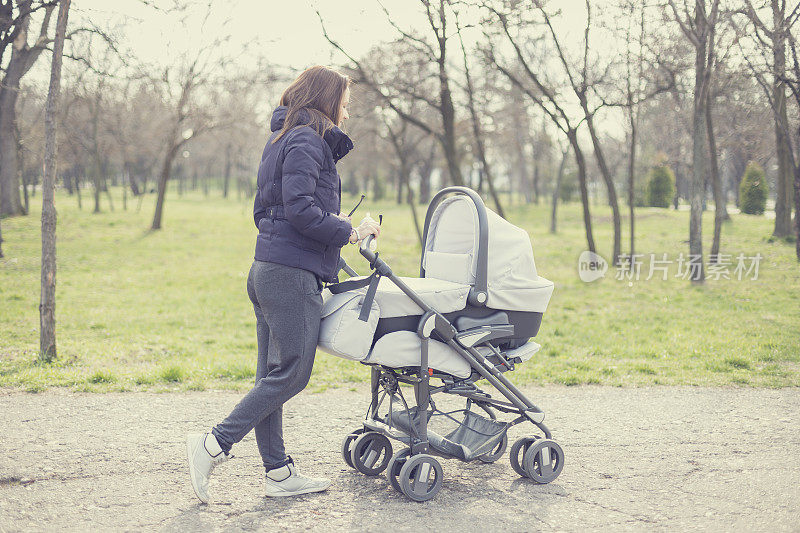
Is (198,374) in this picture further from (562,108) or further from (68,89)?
(68,89)

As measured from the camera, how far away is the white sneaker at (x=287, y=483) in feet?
11.7

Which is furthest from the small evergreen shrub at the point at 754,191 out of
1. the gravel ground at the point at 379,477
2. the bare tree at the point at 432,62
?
the gravel ground at the point at 379,477

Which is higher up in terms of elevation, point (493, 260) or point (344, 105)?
point (344, 105)

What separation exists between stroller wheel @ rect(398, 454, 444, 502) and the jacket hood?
1608mm

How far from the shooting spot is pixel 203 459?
11.1 feet

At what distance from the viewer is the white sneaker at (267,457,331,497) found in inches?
141

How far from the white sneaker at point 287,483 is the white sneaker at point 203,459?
1.06 ft

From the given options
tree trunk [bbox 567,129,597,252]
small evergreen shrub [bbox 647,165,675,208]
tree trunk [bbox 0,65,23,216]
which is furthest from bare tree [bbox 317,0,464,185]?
tree trunk [bbox 0,65,23,216]

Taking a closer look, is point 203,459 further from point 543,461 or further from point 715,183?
point 715,183

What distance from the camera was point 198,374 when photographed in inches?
244

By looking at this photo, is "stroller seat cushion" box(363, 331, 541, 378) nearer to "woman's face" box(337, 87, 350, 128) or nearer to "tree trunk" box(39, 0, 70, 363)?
"woman's face" box(337, 87, 350, 128)

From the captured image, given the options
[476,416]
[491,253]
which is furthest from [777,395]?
[491,253]

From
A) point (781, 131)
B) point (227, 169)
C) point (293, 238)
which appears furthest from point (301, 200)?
point (227, 169)

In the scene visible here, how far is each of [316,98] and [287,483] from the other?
1986 mm
